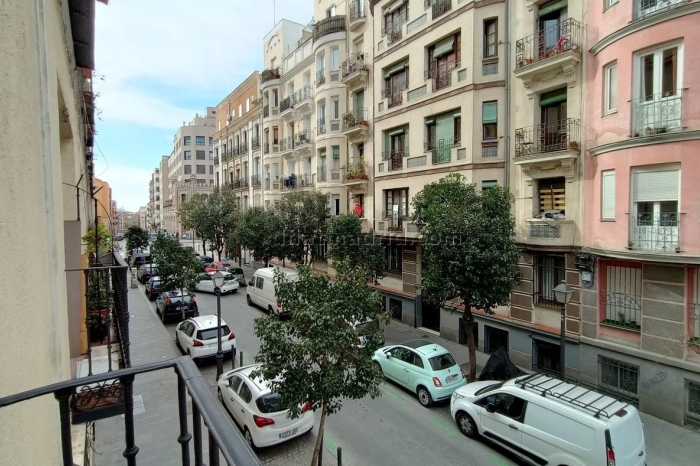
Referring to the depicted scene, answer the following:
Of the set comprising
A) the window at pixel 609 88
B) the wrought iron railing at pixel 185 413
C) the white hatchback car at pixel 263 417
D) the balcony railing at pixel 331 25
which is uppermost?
the balcony railing at pixel 331 25

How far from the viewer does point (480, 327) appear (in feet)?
50.7

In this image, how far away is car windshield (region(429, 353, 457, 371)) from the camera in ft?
37.3

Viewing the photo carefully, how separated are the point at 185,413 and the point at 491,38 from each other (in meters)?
16.7

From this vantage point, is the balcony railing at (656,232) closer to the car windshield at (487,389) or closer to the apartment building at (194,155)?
the car windshield at (487,389)

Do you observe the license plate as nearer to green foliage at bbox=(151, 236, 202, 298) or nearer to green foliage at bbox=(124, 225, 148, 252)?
green foliage at bbox=(151, 236, 202, 298)

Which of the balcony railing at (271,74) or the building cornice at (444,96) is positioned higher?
the balcony railing at (271,74)

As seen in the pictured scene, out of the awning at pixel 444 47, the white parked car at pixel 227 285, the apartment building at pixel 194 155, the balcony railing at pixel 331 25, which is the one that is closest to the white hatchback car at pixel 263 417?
the awning at pixel 444 47

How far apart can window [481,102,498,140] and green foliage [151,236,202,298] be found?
14.5 metres

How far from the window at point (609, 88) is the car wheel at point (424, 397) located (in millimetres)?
9939

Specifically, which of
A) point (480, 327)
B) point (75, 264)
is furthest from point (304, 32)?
point (75, 264)

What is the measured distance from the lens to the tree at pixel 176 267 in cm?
1811

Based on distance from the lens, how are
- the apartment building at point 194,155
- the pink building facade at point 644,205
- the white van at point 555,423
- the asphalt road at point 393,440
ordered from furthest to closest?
the apartment building at point 194,155, the pink building facade at point 644,205, the asphalt road at point 393,440, the white van at point 555,423

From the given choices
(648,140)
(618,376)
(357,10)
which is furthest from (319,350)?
(357,10)

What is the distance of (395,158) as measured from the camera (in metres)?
19.4
